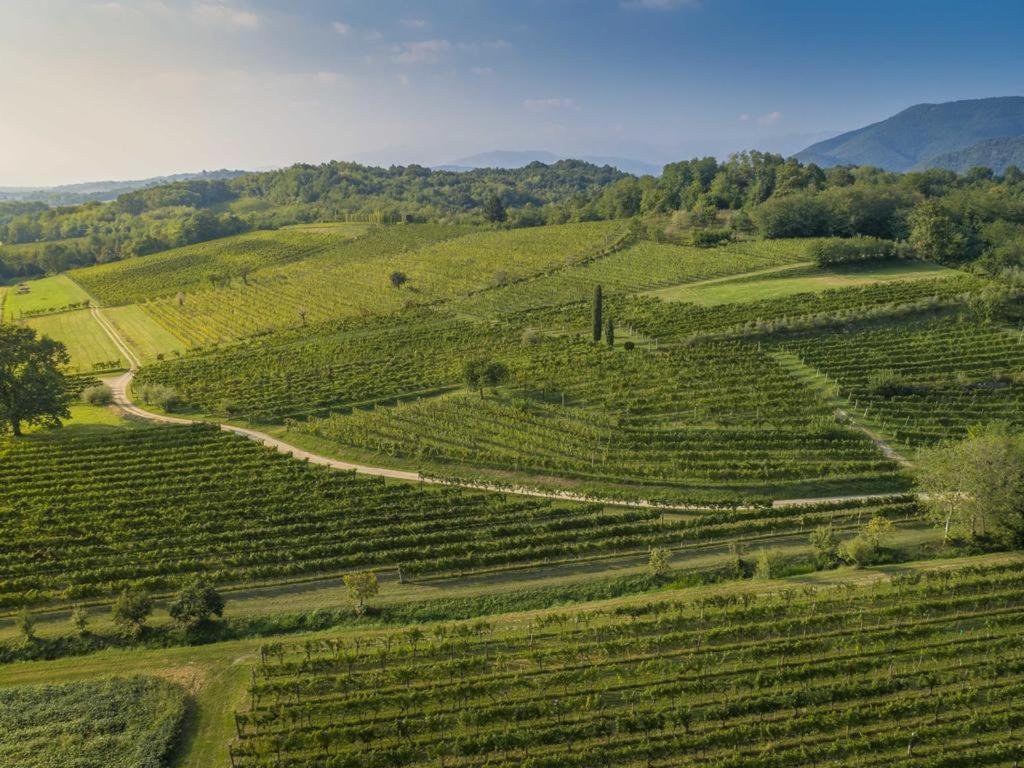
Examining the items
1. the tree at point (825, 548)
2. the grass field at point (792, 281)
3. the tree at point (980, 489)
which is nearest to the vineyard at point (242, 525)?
the tree at point (825, 548)

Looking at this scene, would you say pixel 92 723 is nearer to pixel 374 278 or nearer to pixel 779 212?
pixel 374 278

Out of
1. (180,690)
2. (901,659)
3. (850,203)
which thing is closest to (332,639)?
(180,690)

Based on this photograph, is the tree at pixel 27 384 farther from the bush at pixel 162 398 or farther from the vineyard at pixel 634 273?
the vineyard at pixel 634 273

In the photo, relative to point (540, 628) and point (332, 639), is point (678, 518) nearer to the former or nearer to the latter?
point (540, 628)

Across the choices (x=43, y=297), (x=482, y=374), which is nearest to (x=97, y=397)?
(x=482, y=374)

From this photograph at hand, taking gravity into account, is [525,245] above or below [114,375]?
above

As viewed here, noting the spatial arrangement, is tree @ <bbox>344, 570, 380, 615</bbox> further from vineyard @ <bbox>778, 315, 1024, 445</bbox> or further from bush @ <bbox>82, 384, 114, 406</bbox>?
bush @ <bbox>82, 384, 114, 406</bbox>
